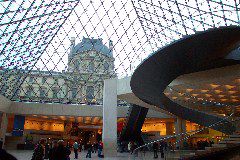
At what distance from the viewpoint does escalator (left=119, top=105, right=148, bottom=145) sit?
1195 inches

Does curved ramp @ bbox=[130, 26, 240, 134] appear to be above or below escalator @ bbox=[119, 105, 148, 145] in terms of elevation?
above

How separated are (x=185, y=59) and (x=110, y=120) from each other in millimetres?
10536

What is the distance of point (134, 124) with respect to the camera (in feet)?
102

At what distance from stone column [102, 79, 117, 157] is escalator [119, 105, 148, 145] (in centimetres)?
697

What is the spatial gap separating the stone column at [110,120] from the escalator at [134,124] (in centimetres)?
697

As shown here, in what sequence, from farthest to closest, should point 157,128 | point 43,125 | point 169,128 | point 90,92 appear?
1. point 90,92
2. point 157,128
3. point 43,125
4. point 169,128

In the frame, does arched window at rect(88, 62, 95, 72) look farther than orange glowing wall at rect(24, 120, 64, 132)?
Yes

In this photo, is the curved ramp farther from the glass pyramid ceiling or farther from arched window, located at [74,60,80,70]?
arched window, located at [74,60,80,70]

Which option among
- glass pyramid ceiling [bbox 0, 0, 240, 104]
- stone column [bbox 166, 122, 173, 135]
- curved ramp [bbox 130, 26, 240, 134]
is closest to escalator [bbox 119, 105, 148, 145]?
glass pyramid ceiling [bbox 0, 0, 240, 104]

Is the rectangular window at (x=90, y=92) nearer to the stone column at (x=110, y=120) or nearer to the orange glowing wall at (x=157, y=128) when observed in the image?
the orange glowing wall at (x=157, y=128)

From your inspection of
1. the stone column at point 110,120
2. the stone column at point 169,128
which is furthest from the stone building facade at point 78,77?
the stone column at point 110,120

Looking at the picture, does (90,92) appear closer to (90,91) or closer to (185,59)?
(90,91)

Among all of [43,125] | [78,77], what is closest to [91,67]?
[78,77]

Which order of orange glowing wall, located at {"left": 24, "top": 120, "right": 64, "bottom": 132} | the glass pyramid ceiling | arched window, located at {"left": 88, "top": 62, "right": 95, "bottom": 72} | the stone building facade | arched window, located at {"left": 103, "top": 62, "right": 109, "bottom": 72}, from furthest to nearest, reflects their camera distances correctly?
arched window, located at {"left": 88, "top": 62, "right": 95, "bottom": 72}
arched window, located at {"left": 103, "top": 62, "right": 109, "bottom": 72}
the stone building facade
orange glowing wall, located at {"left": 24, "top": 120, "right": 64, "bottom": 132}
the glass pyramid ceiling
